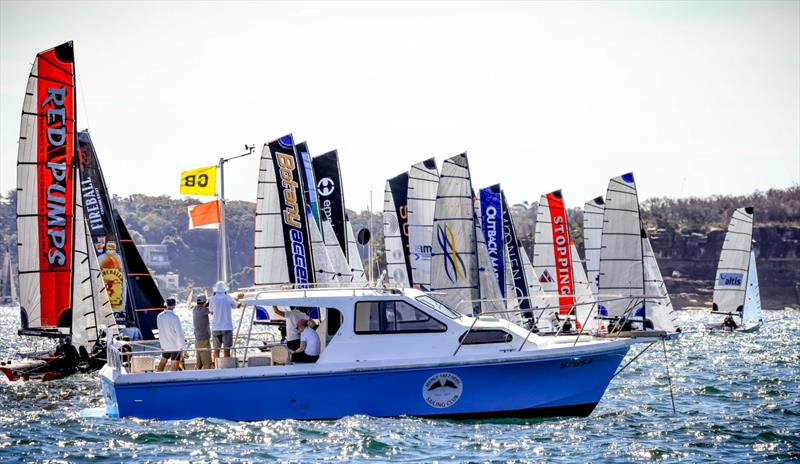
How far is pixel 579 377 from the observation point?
19281 mm

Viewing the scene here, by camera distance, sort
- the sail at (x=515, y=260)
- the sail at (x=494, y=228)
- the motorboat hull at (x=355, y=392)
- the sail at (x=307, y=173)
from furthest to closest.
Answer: the sail at (x=515, y=260)
the sail at (x=494, y=228)
the sail at (x=307, y=173)
the motorboat hull at (x=355, y=392)

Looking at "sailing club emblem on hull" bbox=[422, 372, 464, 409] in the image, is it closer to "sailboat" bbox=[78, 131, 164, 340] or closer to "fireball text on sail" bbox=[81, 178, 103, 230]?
"sailboat" bbox=[78, 131, 164, 340]

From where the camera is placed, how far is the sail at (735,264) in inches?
2311

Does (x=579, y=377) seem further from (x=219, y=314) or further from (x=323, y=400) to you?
(x=219, y=314)

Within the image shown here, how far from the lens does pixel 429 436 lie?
55.9ft

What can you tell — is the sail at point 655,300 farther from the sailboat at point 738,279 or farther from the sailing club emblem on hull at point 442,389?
the sailing club emblem on hull at point 442,389

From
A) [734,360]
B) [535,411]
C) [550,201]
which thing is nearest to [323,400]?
[535,411]

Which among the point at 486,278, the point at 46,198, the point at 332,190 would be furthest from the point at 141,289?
the point at 486,278

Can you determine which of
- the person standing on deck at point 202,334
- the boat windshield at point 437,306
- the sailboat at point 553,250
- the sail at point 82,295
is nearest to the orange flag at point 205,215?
the sail at point 82,295

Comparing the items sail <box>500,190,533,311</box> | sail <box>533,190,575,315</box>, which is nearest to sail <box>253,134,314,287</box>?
sail <box>500,190,533,311</box>

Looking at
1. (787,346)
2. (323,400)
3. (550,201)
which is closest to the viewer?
(323,400)

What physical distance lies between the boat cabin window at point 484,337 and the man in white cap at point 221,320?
4.04 metres

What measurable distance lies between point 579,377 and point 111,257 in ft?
60.4

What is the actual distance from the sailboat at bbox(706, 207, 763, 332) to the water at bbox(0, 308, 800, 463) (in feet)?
122
